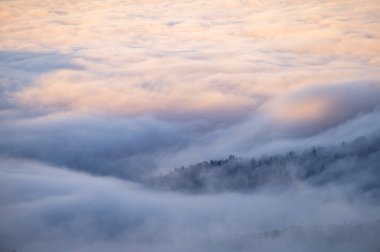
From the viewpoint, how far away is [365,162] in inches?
2953

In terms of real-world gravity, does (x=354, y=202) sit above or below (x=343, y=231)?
below

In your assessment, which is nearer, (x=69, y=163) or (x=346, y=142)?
(x=346, y=142)

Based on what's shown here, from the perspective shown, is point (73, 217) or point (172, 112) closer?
point (73, 217)

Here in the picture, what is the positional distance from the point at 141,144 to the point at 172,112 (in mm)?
24873

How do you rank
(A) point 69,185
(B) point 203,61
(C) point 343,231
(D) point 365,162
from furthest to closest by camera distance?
1. (B) point 203,61
2. (A) point 69,185
3. (D) point 365,162
4. (C) point 343,231

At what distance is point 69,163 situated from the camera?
126 metres

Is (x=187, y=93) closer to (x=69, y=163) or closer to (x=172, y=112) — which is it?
(x=172, y=112)

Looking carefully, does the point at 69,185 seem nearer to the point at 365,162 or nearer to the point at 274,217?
the point at 274,217

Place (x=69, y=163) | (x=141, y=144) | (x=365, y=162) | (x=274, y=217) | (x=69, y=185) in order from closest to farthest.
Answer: (x=274, y=217) → (x=365, y=162) → (x=69, y=185) → (x=69, y=163) → (x=141, y=144)

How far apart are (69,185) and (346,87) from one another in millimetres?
92514

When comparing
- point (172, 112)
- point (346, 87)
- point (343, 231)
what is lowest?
point (172, 112)

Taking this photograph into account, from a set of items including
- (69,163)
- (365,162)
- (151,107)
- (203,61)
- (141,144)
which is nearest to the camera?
(365,162)

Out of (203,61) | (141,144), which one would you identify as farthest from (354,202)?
(203,61)

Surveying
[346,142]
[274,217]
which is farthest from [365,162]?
[274,217]
